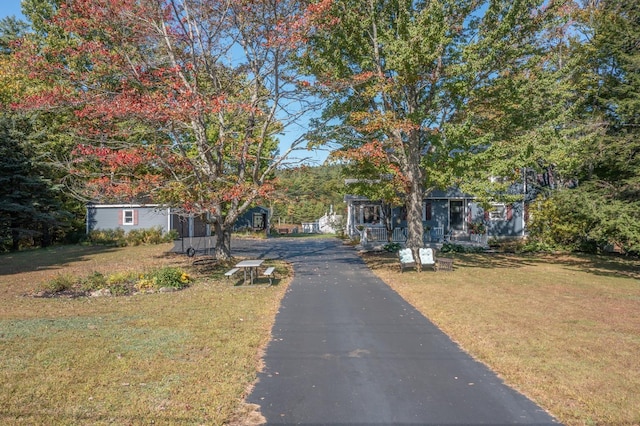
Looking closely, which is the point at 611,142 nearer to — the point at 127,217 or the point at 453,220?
the point at 453,220

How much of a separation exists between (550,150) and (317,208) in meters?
53.0

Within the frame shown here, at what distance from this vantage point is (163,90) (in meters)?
14.0

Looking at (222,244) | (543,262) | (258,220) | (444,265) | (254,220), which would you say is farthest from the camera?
(258,220)

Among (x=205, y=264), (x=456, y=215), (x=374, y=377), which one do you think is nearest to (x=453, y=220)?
(x=456, y=215)

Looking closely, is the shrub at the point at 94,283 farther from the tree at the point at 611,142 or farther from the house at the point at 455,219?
the house at the point at 455,219

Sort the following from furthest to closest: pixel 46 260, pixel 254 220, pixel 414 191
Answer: pixel 254 220 → pixel 46 260 → pixel 414 191

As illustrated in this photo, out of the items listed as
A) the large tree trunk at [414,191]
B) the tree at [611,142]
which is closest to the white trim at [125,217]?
the large tree trunk at [414,191]

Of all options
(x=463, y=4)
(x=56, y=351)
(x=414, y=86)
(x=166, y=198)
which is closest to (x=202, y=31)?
(x=166, y=198)

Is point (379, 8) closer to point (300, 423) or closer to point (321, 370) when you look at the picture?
point (321, 370)

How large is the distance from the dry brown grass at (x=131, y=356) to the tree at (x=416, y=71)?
7.33 metres

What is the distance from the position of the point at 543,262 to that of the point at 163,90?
17295 mm

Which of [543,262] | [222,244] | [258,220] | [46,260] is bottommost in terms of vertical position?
[543,262]

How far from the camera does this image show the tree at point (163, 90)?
42.2ft

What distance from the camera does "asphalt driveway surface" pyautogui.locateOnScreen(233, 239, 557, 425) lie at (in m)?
4.12
